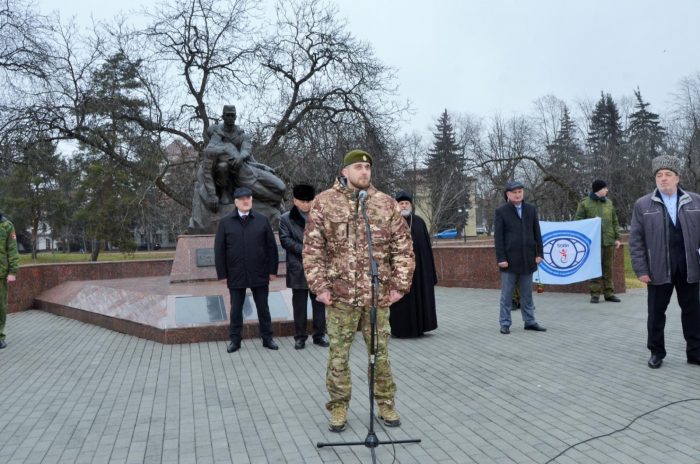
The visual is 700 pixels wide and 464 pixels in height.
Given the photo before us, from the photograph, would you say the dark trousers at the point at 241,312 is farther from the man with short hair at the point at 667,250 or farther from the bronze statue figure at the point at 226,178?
the bronze statue figure at the point at 226,178

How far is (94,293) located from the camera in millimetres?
10812

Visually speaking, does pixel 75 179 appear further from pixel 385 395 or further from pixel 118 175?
pixel 385 395

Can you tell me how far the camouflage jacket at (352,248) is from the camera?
13.3 feet

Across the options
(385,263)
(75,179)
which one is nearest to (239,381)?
(385,263)

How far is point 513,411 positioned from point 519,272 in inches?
143

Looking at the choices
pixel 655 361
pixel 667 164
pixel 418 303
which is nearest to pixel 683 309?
pixel 655 361

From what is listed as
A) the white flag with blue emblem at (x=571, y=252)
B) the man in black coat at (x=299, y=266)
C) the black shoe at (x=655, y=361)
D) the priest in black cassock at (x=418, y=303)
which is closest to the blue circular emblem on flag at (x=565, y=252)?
the white flag with blue emblem at (x=571, y=252)

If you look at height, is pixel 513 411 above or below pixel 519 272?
below

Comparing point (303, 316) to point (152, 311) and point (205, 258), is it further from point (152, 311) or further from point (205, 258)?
point (205, 258)

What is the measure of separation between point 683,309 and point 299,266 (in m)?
4.30

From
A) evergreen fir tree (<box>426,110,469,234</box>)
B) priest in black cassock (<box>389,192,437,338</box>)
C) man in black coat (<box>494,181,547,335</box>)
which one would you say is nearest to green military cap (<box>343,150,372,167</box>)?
priest in black cassock (<box>389,192,437,338</box>)

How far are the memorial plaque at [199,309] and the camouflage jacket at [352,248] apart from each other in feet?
14.1

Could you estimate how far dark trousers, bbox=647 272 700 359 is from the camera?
5.81 m

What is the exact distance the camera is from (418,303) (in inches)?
310
